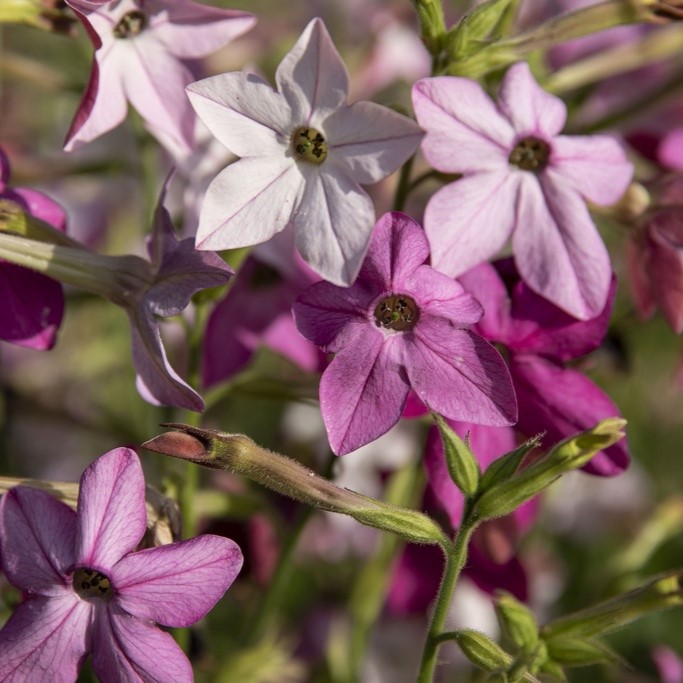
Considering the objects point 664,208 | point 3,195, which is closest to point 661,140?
point 664,208

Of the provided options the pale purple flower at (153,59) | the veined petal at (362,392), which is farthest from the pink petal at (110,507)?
the pale purple flower at (153,59)

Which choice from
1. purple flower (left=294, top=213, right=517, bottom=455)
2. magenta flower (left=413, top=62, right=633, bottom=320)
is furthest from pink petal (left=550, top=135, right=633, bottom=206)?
purple flower (left=294, top=213, right=517, bottom=455)

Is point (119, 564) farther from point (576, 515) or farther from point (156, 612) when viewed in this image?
point (576, 515)

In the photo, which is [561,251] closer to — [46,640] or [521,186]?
[521,186]

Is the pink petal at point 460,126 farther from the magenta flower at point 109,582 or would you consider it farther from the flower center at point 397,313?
the magenta flower at point 109,582

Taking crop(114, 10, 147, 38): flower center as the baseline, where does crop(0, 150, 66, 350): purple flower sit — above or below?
below

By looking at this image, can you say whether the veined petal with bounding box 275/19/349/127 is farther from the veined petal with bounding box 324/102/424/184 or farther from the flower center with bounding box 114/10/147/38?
the flower center with bounding box 114/10/147/38

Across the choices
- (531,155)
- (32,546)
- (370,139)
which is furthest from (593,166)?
(32,546)
